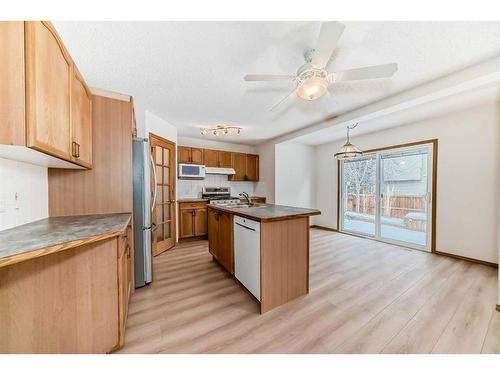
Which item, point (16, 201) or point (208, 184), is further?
point (208, 184)

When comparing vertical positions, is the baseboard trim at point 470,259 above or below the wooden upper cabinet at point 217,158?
below

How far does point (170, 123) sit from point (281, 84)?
228 cm

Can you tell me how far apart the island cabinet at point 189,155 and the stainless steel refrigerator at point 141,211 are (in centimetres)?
205

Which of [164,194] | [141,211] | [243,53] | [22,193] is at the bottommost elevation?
[141,211]

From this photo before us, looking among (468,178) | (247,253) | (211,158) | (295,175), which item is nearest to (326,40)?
(247,253)

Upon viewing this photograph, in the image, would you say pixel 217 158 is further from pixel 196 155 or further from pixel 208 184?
pixel 208 184

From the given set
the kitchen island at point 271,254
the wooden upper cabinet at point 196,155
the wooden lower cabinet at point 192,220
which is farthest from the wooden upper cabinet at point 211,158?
the kitchen island at point 271,254

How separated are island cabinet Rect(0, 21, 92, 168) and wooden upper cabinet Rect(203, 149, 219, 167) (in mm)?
3263

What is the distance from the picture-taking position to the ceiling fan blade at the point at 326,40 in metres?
1.15

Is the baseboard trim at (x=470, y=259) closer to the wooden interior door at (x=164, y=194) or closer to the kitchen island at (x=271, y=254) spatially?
the kitchen island at (x=271, y=254)

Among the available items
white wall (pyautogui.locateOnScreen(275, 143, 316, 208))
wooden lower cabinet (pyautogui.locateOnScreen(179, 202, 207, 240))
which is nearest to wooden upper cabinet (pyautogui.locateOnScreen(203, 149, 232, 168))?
wooden lower cabinet (pyautogui.locateOnScreen(179, 202, 207, 240))

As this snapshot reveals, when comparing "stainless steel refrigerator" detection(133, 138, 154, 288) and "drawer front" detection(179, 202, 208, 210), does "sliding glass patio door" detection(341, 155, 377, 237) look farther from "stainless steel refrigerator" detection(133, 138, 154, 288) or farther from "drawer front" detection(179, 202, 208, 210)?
"stainless steel refrigerator" detection(133, 138, 154, 288)

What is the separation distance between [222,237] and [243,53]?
205 cm

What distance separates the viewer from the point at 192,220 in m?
4.16
